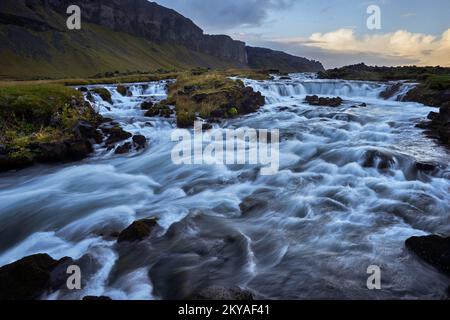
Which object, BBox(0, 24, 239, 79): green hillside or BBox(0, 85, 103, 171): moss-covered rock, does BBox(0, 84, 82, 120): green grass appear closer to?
BBox(0, 85, 103, 171): moss-covered rock

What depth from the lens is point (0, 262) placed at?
859 centimetres

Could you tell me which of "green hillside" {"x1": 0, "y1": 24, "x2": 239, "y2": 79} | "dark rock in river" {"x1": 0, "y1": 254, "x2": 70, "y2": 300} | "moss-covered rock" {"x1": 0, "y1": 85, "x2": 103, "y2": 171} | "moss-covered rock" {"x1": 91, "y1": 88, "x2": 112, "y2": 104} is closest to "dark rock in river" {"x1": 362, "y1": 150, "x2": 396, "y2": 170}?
"dark rock in river" {"x1": 0, "y1": 254, "x2": 70, "y2": 300}

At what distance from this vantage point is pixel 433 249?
7.49 m

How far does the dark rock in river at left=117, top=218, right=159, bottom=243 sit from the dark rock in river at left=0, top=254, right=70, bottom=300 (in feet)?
6.13

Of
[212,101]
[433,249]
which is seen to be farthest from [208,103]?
[433,249]

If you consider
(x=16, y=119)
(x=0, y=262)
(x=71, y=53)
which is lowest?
(x=0, y=262)

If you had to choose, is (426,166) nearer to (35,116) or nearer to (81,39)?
(35,116)

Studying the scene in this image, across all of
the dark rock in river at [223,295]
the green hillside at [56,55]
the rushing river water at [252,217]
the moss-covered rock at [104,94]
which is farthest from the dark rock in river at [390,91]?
the green hillside at [56,55]

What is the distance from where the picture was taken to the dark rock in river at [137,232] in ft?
28.8

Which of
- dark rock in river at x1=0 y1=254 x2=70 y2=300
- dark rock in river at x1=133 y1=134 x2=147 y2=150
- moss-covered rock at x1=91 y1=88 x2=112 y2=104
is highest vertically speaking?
moss-covered rock at x1=91 y1=88 x2=112 y2=104

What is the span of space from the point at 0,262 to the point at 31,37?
10545 cm

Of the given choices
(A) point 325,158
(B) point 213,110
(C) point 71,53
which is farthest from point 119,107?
(C) point 71,53

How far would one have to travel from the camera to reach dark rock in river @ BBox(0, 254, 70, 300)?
21.5 ft
